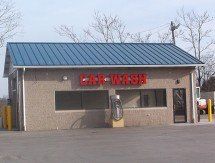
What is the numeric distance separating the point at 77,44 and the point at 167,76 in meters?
6.11

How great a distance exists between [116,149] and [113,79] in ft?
40.5

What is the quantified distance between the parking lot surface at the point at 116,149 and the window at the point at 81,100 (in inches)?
274

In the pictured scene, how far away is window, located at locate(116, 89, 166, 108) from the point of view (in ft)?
97.7

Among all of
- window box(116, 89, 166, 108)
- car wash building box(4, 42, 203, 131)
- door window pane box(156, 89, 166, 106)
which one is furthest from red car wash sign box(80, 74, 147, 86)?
door window pane box(156, 89, 166, 106)

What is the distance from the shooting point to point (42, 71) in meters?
27.7

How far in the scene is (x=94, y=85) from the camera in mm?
28562

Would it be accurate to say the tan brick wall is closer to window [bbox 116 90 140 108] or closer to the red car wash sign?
the red car wash sign

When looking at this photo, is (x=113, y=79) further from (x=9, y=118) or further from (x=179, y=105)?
(x=9, y=118)

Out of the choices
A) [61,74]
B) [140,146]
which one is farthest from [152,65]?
[140,146]

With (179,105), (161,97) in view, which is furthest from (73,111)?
(179,105)

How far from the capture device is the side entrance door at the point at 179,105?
30578mm

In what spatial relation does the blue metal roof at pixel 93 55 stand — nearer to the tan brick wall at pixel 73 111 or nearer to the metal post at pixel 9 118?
the tan brick wall at pixel 73 111

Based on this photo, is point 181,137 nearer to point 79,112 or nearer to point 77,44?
point 79,112

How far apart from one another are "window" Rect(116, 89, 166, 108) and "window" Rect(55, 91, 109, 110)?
1.18 meters
